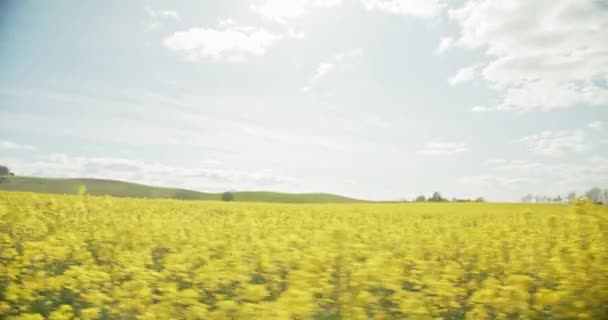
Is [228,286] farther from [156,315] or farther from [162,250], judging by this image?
[162,250]

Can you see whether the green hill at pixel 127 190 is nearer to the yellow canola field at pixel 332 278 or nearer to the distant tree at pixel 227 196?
the distant tree at pixel 227 196

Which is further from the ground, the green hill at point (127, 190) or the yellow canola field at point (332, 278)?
the green hill at point (127, 190)

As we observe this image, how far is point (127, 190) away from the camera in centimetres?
4909

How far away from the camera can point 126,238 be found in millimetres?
6781

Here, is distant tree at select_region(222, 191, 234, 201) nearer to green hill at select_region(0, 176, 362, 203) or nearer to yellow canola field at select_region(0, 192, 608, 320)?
green hill at select_region(0, 176, 362, 203)

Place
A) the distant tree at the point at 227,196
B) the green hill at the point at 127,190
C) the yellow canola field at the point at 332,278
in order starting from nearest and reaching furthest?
the yellow canola field at the point at 332,278 < the green hill at the point at 127,190 < the distant tree at the point at 227,196

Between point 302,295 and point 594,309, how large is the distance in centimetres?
218

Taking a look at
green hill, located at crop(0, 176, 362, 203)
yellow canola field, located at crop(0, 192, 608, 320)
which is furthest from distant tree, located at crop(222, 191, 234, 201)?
yellow canola field, located at crop(0, 192, 608, 320)

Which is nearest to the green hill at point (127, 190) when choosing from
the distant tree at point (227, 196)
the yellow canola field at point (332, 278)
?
the distant tree at point (227, 196)

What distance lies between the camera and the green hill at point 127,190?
43594 millimetres

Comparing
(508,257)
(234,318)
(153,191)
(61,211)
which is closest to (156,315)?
(234,318)

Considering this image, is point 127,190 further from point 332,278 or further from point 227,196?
point 332,278

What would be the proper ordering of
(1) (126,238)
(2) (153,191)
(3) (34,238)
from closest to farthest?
(1) (126,238) → (3) (34,238) → (2) (153,191)

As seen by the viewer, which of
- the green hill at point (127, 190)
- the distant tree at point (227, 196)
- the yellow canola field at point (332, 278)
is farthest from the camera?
the distant tree at point (227, 196)
